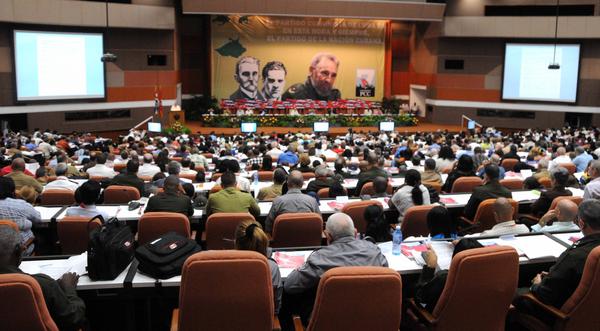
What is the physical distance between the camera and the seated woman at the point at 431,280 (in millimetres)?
3881

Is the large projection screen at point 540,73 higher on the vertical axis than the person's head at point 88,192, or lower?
higher

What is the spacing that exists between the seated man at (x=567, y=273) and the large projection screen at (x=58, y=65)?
1984 cm

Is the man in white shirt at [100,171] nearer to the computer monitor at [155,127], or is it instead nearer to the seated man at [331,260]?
the seated man at [331,260]

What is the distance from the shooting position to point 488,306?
3.73 m

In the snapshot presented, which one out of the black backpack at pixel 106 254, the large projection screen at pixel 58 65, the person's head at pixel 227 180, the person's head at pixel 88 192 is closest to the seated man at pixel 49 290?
the black backpack at pixel 106 254

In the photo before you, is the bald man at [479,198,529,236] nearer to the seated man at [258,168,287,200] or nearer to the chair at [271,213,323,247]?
the chair at [271,213,323,247]

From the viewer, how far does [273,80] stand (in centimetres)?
2748

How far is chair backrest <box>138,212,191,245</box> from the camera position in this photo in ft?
18.0

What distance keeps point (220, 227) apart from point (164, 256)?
5.38 ft

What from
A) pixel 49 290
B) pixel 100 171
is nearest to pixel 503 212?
pixel 49 290

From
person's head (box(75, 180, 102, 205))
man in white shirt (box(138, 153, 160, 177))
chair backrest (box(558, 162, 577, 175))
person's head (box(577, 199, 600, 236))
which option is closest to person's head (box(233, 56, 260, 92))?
man in white shirt (box(138, 153, 160, 177))

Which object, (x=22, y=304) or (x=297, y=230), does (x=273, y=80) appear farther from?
(x=22, y=304)

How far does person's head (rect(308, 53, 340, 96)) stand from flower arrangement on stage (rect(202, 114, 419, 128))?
3315 mm

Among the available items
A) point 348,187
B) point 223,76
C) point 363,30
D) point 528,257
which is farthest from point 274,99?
point 528,257
